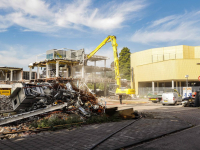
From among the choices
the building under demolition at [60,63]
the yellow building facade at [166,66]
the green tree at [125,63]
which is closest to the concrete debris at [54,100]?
A: the building under demolition at [60,63]

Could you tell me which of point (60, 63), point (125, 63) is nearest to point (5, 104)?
point (60, 63)

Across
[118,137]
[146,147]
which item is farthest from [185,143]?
[118,137]

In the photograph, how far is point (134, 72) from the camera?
166ft

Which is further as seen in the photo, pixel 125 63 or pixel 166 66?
pixel 125 63

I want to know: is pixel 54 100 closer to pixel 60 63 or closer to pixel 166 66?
pixel 60 63

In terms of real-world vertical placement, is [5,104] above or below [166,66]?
below

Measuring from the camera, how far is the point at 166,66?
40938 mm

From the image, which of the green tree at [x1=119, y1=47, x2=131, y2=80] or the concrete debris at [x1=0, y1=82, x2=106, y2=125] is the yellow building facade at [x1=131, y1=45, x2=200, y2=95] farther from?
the concrete debris at [x1=0, y1=82, x2=106, y2=125]

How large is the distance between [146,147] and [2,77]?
136ft

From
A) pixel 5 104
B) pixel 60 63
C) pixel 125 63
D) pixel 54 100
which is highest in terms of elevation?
pixel 125 63

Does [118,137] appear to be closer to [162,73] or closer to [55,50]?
[55,50]

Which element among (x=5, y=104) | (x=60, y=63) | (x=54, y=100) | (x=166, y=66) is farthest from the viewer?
(x=166, y=66)

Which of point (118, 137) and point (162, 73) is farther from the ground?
point (162, 73)

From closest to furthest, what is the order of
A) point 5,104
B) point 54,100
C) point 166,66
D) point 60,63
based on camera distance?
point 54,100 < point 5,104 < point 60,63 < point 166,66
